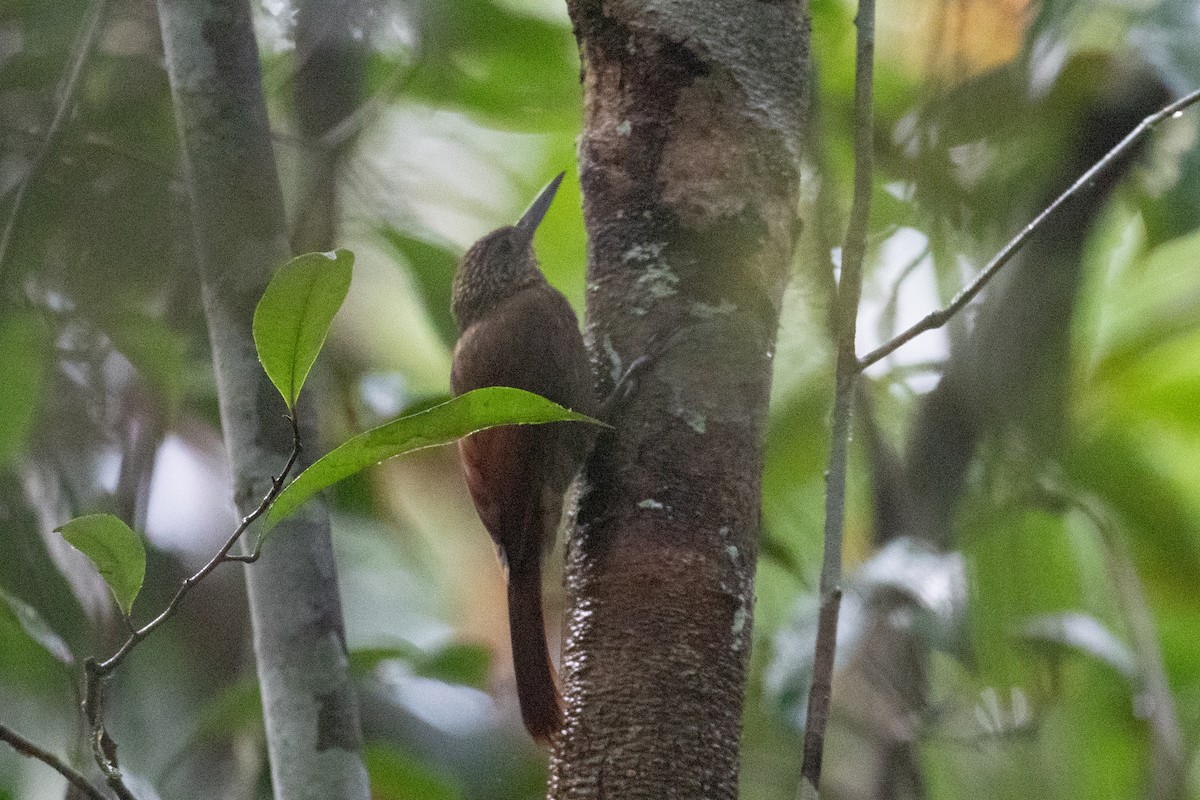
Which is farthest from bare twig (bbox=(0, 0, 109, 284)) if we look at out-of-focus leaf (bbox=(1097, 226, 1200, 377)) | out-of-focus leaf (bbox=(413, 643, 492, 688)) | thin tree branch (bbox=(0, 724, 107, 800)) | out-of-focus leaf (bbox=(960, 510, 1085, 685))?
out-of-focus leaf (bbox=(1097, 226, 1200, 377))

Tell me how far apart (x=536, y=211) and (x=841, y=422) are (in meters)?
1.43

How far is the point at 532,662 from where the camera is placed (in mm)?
1611

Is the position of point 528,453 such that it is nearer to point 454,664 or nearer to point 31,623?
point 454,664

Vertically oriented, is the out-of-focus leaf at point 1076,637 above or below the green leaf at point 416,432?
above

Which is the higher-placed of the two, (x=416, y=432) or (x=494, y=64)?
(x=494, y=64)

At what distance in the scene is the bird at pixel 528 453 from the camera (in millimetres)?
1581

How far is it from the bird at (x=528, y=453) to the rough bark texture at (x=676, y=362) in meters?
0.16

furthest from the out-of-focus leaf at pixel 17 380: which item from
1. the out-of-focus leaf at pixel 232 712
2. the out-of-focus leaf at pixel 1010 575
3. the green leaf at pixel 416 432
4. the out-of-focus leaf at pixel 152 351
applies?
the out-of-focus leaf at pixel 1010 575

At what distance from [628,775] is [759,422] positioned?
384 millimetres

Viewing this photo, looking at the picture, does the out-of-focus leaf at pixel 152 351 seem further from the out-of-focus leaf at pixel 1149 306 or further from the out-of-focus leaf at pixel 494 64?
the out-of-focus leaf at pixel 1149 306

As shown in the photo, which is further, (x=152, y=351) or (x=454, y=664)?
(x=454, y=664)

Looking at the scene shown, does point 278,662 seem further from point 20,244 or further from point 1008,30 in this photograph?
point 1008,30

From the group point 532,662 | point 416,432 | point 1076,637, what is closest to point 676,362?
point 416,432

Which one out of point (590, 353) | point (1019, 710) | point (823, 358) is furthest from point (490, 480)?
point (1019, 710)
